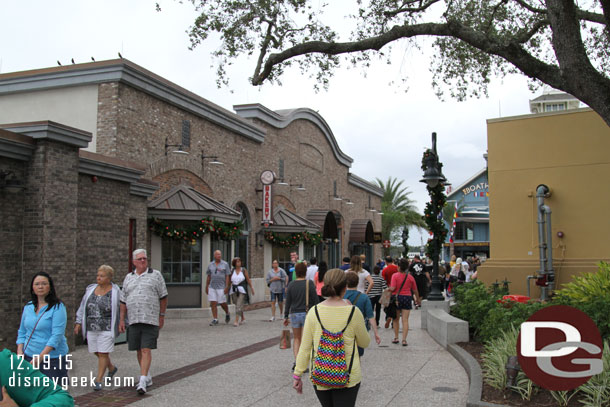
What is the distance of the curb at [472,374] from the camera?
6479 mm

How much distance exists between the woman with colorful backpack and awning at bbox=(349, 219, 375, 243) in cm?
2955

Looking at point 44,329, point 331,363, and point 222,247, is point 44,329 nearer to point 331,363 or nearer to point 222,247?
point 331,363

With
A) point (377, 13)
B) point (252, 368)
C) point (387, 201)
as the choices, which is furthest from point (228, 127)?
point (387, 201)

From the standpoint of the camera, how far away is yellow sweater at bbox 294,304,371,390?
474 cm

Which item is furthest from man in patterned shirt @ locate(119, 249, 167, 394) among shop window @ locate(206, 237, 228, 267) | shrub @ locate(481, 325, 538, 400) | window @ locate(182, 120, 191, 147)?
window @ locate(182, 120, 191, 147)

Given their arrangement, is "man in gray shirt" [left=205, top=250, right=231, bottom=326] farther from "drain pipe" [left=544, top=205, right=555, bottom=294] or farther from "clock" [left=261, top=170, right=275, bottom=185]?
"drain pipe" [left=544, top=205, right=555, bottom=294]

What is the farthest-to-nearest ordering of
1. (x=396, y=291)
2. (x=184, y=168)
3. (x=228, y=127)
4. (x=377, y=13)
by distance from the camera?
(x=228, y=127) → (x=184, y=168) → (x=377, y=13) → (x=396, y=291)

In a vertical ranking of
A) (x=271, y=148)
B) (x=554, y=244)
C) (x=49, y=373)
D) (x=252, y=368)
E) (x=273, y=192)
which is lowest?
(x=252, y=368)

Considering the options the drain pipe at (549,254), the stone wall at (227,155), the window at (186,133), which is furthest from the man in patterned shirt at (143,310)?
the drain pipe at (549,254)

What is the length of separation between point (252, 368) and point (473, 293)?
550cm

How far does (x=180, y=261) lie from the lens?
1708cm

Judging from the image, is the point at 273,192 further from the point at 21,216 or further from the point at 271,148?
the point at 21,216

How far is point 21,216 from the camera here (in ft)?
33.4

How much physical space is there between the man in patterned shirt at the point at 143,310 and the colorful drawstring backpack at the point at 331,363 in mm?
3637
